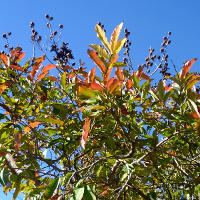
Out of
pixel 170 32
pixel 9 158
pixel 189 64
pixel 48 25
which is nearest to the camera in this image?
pixel 189 64

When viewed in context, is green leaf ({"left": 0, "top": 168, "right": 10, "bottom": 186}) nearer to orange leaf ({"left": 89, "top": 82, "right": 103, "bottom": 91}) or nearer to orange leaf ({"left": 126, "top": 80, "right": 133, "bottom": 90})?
orange leaf ({"left": 89, "top": 82, "right": 103, "bottom": 91})

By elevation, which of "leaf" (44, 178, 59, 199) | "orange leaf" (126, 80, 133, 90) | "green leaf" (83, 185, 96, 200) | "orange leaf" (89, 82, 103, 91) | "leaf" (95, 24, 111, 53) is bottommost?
"green leaf" (83, 185, 96, 200)

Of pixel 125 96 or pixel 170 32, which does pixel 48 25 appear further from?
pixel 125 96

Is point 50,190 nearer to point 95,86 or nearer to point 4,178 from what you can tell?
point 4,178

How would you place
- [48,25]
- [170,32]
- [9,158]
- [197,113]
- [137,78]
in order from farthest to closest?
[48,25]
[170,32]
[9,158]
[137,78]
[197,113]

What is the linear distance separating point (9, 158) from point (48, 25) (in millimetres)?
3253

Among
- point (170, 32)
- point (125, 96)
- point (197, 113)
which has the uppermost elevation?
point (170, 32)

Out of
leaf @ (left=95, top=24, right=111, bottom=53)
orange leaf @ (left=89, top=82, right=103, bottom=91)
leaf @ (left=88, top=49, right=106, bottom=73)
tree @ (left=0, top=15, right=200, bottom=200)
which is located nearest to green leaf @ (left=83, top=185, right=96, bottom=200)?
tree @ (left=0, top=15, right=200, bottom=200)

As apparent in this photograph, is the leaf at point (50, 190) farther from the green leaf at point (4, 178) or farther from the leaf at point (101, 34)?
the leaf at point (101, 34)

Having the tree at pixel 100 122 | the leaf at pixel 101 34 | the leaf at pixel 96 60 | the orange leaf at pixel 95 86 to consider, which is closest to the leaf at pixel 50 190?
the tree at pixel 100 122

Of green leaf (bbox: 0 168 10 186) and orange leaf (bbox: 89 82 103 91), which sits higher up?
orange leaf (bbox: 89 82 103 91)

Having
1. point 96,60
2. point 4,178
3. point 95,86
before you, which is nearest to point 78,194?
point 4,178

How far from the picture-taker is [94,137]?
1962 millimetres

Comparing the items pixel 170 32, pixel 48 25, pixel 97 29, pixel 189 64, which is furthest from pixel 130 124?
pixel 48 25
